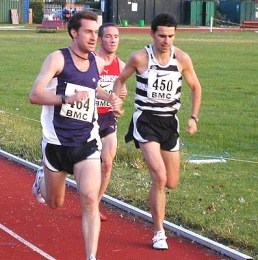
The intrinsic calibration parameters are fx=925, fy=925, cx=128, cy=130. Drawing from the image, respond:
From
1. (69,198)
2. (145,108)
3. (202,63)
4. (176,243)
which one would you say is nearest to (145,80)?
(145,108)

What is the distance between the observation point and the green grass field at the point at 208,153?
32.1ft

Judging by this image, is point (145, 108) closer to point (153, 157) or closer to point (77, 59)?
point (153, 157)

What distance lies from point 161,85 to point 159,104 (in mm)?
207

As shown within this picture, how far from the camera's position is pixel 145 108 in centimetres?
902

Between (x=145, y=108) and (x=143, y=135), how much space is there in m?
0.28

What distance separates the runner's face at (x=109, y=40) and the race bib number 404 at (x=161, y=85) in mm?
1117

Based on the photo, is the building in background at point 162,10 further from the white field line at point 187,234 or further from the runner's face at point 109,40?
the runner's face at point 109,40

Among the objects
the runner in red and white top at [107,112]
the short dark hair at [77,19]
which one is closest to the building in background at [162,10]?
the runner in red and white top at [107,112]

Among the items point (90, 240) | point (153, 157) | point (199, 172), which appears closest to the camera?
point (90, 240)

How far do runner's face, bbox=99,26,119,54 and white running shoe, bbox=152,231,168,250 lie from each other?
2.23 m

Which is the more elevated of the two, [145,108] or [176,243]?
[145,108]

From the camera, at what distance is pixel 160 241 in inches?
342

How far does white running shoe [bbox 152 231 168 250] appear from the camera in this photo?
28.4 feet

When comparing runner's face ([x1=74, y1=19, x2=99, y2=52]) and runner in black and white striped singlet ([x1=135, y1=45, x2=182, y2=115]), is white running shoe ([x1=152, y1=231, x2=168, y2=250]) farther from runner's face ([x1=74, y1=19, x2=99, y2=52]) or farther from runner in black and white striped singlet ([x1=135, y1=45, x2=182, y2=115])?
runner's face ([x1=74, y1=19, x2=99, y2=52])
